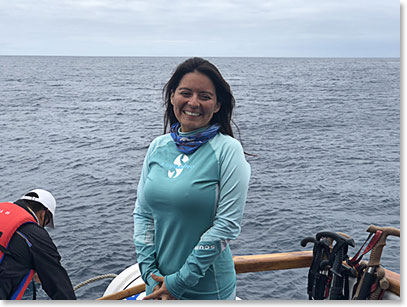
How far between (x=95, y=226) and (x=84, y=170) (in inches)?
302

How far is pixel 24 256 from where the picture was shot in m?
3.04


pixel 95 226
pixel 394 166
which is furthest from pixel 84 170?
pixel 394 166

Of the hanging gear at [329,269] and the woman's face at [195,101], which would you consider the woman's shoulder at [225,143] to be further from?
the hanging gear at [329,269]

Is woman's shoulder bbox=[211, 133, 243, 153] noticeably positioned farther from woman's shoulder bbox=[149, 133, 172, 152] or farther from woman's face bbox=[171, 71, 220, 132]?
woman's shoulder bbox=[149, 133, 172, 152]

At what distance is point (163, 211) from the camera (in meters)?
2.48

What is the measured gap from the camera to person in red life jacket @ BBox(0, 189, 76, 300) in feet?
9.78

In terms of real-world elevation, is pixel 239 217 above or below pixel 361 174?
above

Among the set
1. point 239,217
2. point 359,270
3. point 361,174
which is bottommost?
point 361,174

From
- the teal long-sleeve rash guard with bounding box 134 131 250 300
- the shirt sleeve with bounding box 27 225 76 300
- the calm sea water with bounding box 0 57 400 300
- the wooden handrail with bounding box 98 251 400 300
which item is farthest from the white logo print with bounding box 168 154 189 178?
the calm sea water with bounding box 0 57 400 300

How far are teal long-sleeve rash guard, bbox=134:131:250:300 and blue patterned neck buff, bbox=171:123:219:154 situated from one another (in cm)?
3

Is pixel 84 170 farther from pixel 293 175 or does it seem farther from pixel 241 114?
pixel 241 114

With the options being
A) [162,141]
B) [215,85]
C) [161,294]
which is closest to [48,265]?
[161,294]

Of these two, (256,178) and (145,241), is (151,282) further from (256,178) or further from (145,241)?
(256,178)

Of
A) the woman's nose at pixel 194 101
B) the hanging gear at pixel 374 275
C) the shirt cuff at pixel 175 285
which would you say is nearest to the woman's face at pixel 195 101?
the woman's nose at pixel 194 101
